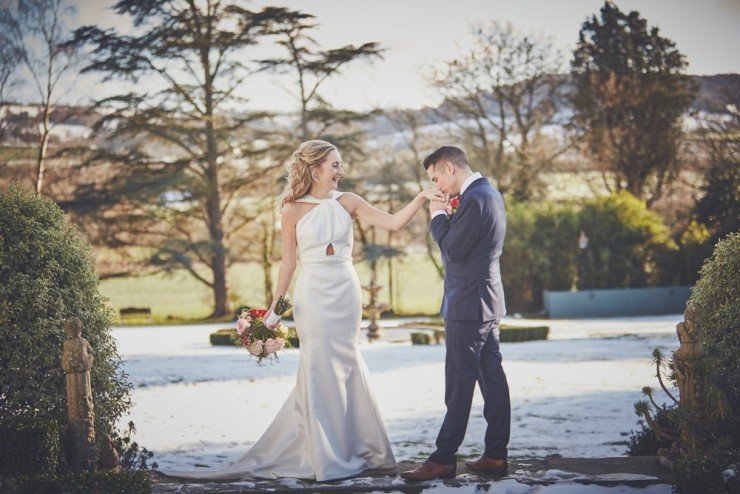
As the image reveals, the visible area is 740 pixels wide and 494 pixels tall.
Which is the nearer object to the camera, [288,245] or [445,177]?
[445,177]

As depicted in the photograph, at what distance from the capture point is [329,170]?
16.6 feet

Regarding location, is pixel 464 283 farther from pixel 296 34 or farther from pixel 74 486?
pixel 296 34

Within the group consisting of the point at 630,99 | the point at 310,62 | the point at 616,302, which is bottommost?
the point at 616,302

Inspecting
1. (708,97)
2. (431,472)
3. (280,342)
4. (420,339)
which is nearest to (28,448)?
(280,342)

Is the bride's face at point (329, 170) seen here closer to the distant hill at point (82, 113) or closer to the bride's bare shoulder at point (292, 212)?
the bride's bare shoulder at point (292, 212)

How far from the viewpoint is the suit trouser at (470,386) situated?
462 cm

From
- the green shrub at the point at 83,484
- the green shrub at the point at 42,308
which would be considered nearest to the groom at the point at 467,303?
the green shrub at the point at 83,484

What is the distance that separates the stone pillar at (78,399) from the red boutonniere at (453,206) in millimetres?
2087

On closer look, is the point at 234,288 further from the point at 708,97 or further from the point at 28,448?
the point at 28,448

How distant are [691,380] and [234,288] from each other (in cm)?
2305

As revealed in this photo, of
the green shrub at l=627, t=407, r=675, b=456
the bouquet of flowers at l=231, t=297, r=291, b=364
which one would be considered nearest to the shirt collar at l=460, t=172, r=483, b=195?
the bouquet of flowers at l=231, t=297, r=291, b=364

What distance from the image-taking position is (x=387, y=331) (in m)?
18.3

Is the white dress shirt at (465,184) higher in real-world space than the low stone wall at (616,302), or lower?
higher

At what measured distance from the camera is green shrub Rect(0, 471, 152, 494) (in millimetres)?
4086
